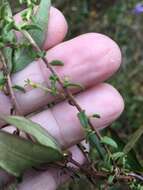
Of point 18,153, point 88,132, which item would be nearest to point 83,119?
point 88,132

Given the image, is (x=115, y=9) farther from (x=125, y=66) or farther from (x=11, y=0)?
(x=11, y=0)

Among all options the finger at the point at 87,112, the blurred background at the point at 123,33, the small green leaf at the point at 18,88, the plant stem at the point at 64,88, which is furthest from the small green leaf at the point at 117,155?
the blurred background at the point at 123,33

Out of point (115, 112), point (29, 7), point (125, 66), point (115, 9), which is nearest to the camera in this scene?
point (29, 7)

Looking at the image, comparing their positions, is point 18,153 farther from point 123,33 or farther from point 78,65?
point 123,33

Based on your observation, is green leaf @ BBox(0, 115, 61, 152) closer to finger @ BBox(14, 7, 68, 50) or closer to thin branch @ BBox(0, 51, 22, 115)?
thin branch @ BBox(0, 51, 22, 115)

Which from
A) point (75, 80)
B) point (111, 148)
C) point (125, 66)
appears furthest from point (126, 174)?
point (125, 66)

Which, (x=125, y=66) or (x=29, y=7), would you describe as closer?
(x=29, y=7)
